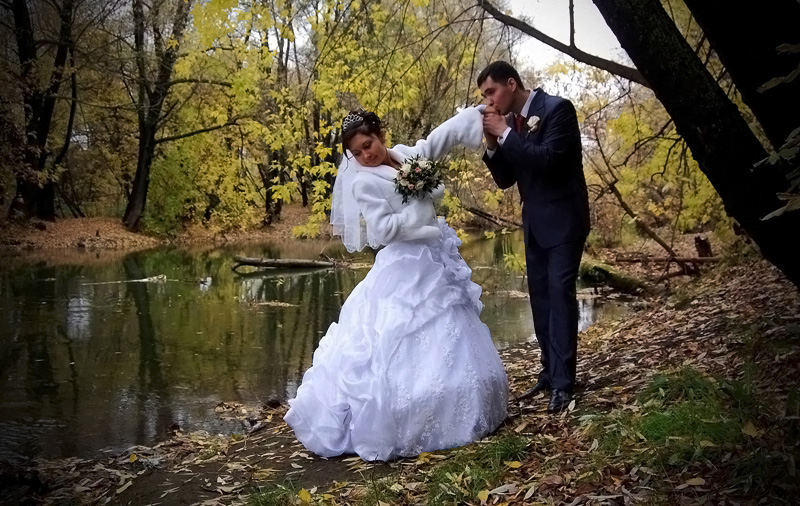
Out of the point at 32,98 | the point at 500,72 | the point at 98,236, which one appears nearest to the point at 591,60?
the point at 500,72

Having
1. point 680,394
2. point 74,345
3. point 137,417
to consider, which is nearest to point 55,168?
point 74,345

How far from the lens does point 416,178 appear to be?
4.02 m

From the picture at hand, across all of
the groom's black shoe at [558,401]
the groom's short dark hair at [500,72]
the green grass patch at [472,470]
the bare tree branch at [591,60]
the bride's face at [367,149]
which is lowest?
the green grass patch at [472,470]

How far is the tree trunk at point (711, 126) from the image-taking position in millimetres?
2680

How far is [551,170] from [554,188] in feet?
0.37

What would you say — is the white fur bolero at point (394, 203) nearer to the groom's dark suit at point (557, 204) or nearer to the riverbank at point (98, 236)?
the groom's dark suit at point (557, 204)

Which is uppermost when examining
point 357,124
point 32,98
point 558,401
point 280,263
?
point 32,98

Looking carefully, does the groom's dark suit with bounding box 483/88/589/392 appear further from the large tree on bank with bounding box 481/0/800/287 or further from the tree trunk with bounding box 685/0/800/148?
the tree trunk with bounding box 685/0/800/148

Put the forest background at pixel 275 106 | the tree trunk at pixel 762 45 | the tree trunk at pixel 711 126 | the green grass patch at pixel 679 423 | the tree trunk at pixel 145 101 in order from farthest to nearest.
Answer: the tree trunk at pixel 145 101, the forest background at pixel 275 106, the green grass patch at pixel 679 423, the tree trunk at pixel 711 126, the tree trunk at pixel 762 45

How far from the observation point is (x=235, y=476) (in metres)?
4.02

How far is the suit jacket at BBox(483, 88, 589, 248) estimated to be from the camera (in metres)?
3.76

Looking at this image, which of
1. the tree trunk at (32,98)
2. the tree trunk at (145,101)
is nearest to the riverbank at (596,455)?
the tree trunk at (32,98)

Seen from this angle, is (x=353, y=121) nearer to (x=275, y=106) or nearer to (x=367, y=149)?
(x=367, y=149)

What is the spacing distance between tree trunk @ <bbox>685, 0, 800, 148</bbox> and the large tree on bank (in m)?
0.02
